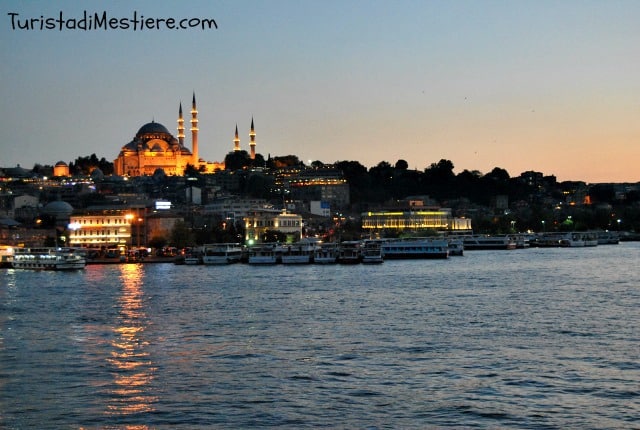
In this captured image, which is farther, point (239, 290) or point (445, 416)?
point (239, 290)

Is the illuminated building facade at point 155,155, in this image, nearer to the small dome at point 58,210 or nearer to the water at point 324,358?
the small dome at point 58,210

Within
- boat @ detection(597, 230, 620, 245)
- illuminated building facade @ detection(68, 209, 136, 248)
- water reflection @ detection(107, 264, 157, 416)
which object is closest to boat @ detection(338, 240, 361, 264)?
water reflection @ detection(107, 264, 157, 416)

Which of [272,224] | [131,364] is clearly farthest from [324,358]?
[272,224]

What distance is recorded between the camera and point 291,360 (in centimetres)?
1502

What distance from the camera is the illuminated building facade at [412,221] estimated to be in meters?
86.4

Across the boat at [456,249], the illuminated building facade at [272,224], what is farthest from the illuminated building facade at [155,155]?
the boat at [456,249]

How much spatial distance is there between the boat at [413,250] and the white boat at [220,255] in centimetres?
732

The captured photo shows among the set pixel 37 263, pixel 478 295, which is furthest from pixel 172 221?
pixel 478 295

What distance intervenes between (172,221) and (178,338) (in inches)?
1902

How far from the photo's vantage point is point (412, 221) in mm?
87250

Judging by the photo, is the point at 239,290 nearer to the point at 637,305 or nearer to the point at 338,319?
the point at 338,319

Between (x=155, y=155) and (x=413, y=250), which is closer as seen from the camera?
(x=413, y=250)

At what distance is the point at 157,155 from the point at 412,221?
3222cm

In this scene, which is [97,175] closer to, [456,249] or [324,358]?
[456,249]
